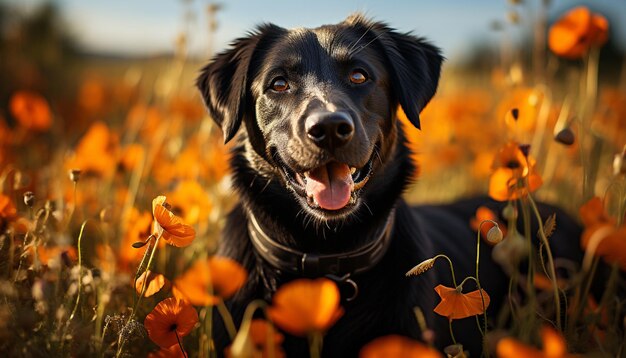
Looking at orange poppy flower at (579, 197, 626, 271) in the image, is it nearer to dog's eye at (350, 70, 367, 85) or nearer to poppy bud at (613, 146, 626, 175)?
poppy bud at (613, 146, 626, 175)

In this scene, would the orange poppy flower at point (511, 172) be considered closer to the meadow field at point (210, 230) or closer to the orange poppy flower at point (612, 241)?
the meadow field at point (210, 230)

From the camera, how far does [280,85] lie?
8.37 ft

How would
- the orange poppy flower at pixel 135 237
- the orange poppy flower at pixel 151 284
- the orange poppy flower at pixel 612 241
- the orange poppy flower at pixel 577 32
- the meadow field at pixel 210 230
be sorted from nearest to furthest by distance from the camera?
the orange poppy flower at pixel 612 241, the meadow field at pixel 210 230, the orange poppy flower at pixel 151 284, the orange poppy flower at pixel 135 237, the orange poppy flower at pixel 577 32

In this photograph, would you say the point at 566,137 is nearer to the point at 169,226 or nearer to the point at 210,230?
the point at 169,226

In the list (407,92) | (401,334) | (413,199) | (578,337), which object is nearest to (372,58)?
(407,92)

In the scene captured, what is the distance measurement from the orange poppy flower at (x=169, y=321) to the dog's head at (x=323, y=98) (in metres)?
0.80

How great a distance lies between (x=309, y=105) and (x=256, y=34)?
796 millimetres

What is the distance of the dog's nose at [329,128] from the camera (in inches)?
81.2

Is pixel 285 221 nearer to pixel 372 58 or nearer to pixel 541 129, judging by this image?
pixel 372 58

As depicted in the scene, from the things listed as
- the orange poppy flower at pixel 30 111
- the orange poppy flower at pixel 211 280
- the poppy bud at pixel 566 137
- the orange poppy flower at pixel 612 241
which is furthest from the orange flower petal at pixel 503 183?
the orange poppy flower at pixel 30 111

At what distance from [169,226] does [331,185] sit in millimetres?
850

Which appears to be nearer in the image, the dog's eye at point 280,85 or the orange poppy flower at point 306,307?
the orange poppy flower at point 306,307

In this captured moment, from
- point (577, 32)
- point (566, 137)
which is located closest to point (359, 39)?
point (577, 32)

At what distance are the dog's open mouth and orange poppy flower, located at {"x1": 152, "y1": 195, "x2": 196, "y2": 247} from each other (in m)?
0.72
